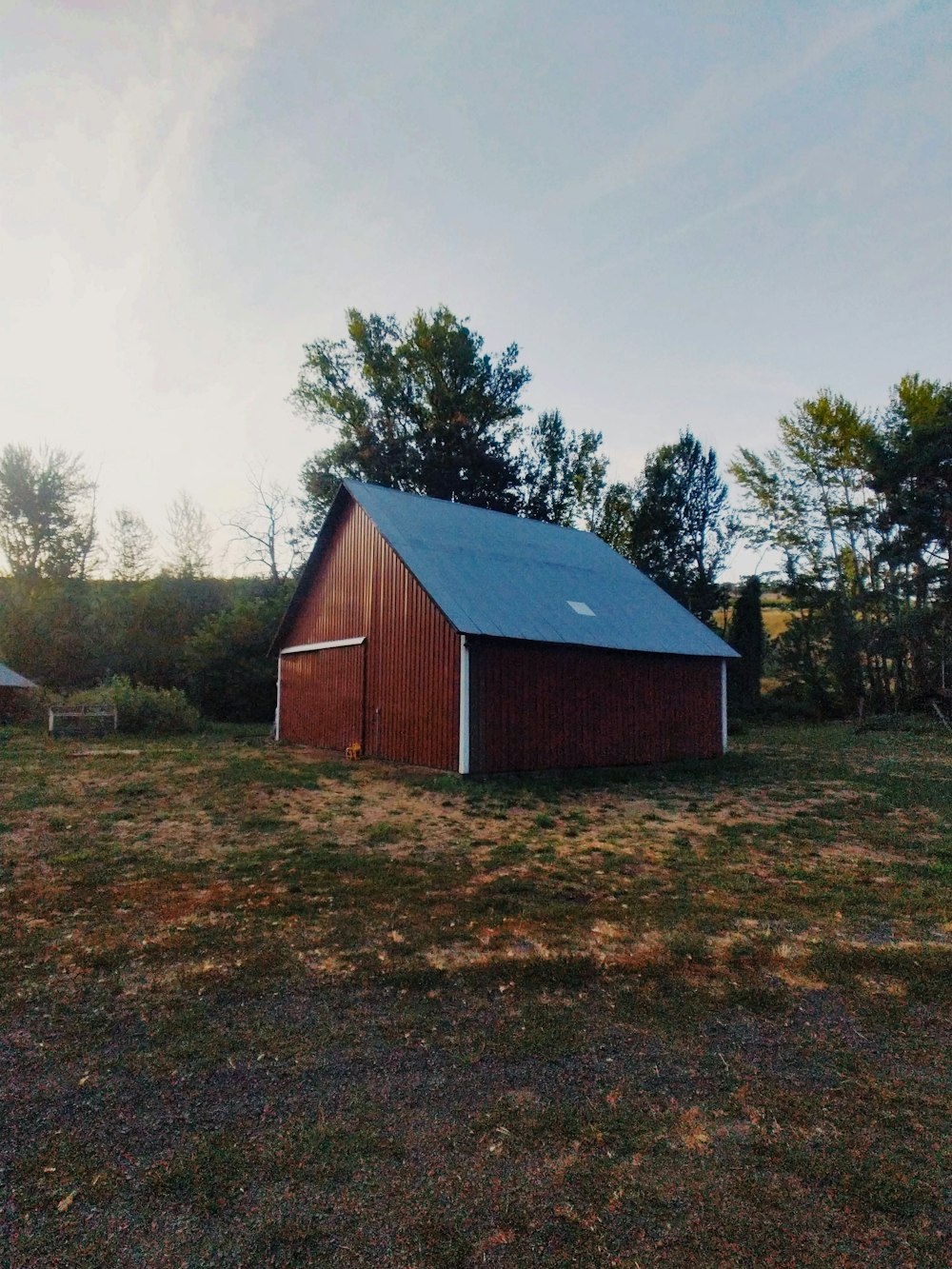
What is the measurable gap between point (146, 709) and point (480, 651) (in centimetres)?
1142

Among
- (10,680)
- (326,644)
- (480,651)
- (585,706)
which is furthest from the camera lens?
(10,680)

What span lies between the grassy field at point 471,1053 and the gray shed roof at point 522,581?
6571 millimetres

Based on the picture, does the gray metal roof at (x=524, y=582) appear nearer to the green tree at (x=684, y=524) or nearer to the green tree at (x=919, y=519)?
the green tree at (x=919, y=519)

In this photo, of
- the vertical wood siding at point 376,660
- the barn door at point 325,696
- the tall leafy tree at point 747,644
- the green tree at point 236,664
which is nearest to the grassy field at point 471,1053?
the vertical wood siding at point 376,660

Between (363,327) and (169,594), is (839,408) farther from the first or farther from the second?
(169,594)

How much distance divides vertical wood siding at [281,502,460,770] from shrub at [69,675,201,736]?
3.19 meters

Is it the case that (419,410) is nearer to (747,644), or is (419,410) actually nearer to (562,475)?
(562,475)

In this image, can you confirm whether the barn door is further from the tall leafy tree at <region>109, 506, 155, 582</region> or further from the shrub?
the tall leafy tree at <region>109, 506, 155, 582</region>

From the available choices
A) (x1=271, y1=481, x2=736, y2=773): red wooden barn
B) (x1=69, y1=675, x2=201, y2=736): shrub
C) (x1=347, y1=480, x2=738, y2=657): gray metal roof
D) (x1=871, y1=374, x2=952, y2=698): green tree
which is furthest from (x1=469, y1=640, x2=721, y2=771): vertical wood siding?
(x1=871, y1=374, x2=952, y2=698): green tree

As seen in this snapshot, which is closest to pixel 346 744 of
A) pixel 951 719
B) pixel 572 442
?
pixel 951 719

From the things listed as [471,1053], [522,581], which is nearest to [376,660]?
[522,581]

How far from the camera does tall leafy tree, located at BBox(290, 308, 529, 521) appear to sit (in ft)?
104

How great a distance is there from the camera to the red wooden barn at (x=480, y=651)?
41.3 ft

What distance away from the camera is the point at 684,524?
117ft
